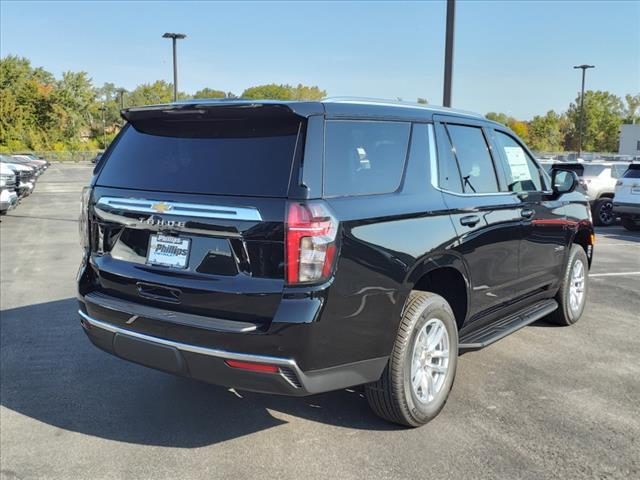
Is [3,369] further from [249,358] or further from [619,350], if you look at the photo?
[619,350]

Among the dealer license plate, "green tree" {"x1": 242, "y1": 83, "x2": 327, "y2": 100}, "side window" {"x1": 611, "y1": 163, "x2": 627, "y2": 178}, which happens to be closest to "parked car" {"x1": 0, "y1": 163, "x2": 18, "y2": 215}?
"green tree" {"x1": 242, "y1": 83, "x2": 327, "y2": 100}

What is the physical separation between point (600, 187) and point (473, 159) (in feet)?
43.4

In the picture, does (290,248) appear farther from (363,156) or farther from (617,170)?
(617,170)

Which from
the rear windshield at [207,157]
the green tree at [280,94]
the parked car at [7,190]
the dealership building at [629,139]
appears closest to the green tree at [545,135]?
the dealership building at [629,139]

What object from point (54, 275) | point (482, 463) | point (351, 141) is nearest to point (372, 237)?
point (351, 141)

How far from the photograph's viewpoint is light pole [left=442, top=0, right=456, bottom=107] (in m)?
10.0

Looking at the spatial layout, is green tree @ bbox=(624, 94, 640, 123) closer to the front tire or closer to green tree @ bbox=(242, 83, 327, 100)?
green tree @ bbox=(242, 83, 327, 100)

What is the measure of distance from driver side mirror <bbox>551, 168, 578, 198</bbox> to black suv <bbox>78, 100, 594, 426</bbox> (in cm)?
151

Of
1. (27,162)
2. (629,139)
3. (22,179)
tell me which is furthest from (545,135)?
(22,179)

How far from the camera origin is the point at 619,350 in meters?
5.21

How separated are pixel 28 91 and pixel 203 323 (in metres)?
79.4

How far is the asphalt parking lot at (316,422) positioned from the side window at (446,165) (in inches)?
57.8

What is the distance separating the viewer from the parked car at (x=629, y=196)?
13945 mm

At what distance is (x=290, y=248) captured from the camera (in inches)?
114
